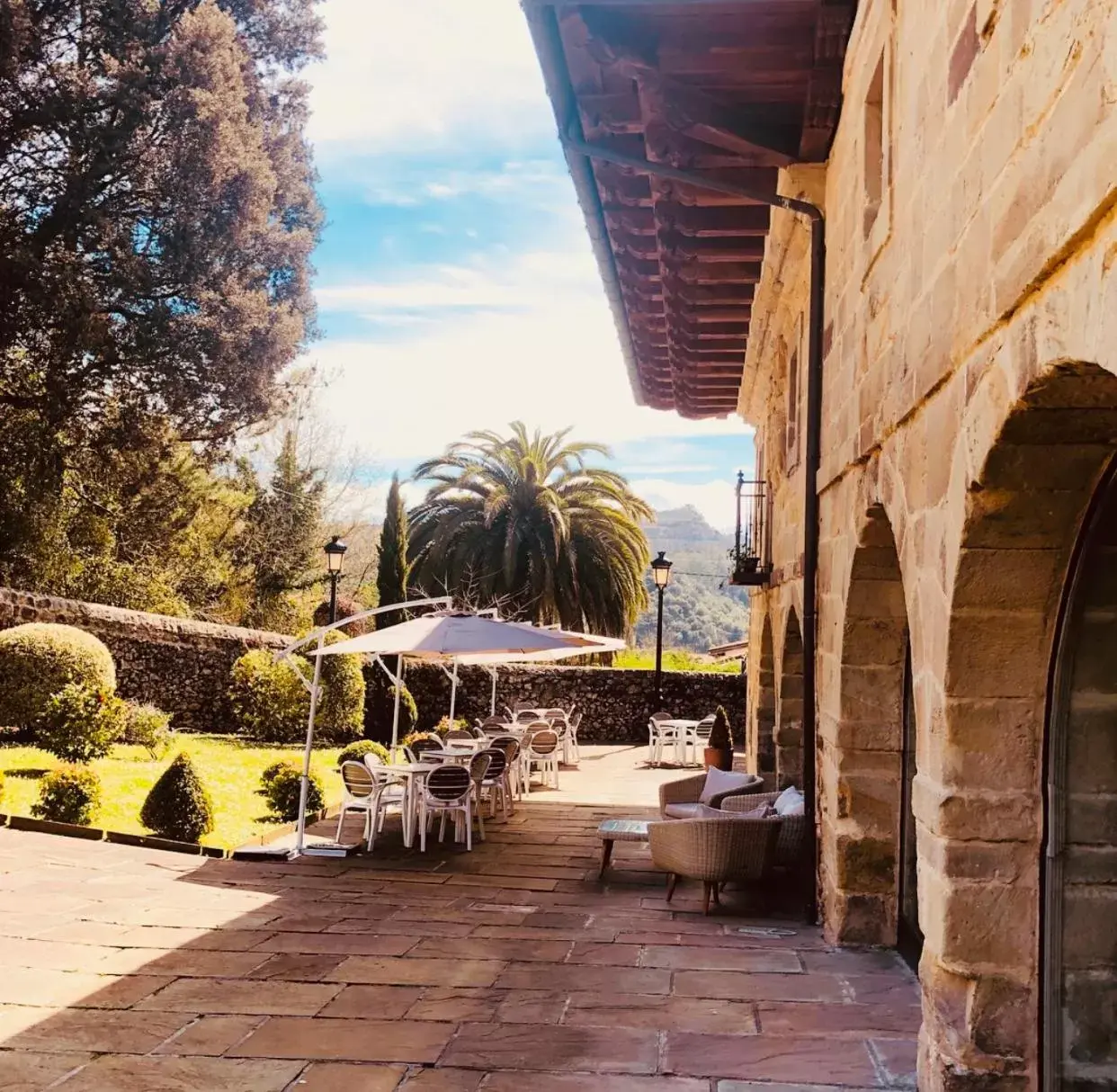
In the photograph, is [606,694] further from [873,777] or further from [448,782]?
[873,777]

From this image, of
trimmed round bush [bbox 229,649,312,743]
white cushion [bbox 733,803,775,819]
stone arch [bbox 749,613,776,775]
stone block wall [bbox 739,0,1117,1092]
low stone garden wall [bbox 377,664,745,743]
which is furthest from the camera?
low stone garden wall [bbox 377,664,745,743]

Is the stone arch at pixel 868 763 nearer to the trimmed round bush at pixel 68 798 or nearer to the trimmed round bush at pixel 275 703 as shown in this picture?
the trimmed round bush at pixel 68 798

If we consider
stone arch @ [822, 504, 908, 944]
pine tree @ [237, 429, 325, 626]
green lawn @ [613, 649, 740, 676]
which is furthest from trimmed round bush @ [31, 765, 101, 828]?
pine tree @ [237, 429, 325, 626]

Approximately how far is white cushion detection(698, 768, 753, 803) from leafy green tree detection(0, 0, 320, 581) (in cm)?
1597

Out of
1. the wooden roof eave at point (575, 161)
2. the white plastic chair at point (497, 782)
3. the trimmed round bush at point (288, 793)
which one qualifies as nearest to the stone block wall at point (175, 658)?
the trimmed round bush at point (288, 793)

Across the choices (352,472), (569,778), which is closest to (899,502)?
(569,778)

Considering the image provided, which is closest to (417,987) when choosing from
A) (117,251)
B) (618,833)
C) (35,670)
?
(618,833)

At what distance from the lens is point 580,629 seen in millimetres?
24516

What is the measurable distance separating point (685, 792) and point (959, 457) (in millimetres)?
7437

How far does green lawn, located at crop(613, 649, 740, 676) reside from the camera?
25.5 m

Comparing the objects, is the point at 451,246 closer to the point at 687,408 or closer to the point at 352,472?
the point at 352,472

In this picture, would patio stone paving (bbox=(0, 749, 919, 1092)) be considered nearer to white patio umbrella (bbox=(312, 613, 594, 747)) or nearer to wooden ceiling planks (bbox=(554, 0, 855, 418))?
white patio umbrella (bbox=(312, 613, 594, 747))

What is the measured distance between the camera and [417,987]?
6.12m

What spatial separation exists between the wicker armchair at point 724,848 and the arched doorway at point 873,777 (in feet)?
3.98
